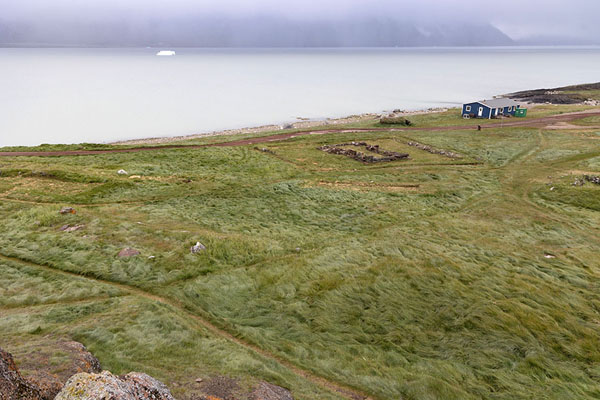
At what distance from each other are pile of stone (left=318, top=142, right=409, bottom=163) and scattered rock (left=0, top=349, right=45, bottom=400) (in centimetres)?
5671

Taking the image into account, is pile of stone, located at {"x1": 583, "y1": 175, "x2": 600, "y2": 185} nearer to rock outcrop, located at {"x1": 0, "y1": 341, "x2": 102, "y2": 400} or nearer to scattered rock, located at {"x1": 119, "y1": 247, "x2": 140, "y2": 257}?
scattered rock, located at {"x1": 119, "y1": 247, "x2": 140, "y2": 257}

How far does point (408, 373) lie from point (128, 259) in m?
21.2

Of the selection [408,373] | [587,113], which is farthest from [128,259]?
[587,113]

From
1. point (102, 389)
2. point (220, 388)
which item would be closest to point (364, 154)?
point (220, 388)

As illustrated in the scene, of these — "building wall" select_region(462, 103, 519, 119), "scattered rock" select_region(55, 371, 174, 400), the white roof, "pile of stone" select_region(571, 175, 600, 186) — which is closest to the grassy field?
"pile of stone" select_region(571, 175, 600, 186)

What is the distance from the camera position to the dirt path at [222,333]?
56.4 ft

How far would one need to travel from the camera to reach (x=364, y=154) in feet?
213

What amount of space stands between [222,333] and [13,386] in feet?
39.6

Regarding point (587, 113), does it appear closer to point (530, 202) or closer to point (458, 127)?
point (458, 127)

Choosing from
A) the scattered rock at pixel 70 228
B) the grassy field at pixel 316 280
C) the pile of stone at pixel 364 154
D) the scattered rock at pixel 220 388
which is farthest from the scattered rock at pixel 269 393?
the pile of stone at pixel 364 154

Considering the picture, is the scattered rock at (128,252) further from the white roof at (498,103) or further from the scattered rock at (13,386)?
the white roof at (498,103)

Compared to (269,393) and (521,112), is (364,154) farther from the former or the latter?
(521,112)

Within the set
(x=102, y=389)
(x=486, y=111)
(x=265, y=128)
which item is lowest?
(x=102, y=389)

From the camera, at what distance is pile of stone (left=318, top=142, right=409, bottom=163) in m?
62.3
